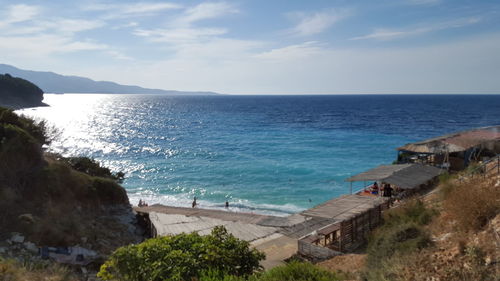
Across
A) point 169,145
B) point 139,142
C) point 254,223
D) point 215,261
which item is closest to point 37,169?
point 254,223

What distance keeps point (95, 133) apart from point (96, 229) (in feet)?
186

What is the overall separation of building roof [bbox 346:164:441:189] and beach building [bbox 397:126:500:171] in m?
2.80

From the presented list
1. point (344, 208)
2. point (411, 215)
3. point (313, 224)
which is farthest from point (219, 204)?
point (411, 215)

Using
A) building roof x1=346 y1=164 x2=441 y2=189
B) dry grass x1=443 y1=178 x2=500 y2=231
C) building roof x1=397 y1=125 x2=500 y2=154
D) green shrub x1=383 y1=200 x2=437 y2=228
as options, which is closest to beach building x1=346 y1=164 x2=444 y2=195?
building roof x1=346 y1=164 x2=441 y2=189

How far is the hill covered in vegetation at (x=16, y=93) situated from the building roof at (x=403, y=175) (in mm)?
95259

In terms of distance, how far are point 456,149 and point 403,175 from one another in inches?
238

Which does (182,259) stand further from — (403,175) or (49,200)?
(403,175)

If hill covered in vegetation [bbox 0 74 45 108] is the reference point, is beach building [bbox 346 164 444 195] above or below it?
below

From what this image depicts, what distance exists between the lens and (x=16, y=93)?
10256cm

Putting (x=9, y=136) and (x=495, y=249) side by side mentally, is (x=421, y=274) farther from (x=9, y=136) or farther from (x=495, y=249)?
(x=9, y=136)

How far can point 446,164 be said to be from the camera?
20.4 m

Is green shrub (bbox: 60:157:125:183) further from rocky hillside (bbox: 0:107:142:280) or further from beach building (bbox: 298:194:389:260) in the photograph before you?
beach building (bbox: 298:194:389:260)

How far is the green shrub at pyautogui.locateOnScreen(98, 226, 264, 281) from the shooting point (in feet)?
22.3

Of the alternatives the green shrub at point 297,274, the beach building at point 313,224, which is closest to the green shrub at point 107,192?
the beach building at point 313,224
